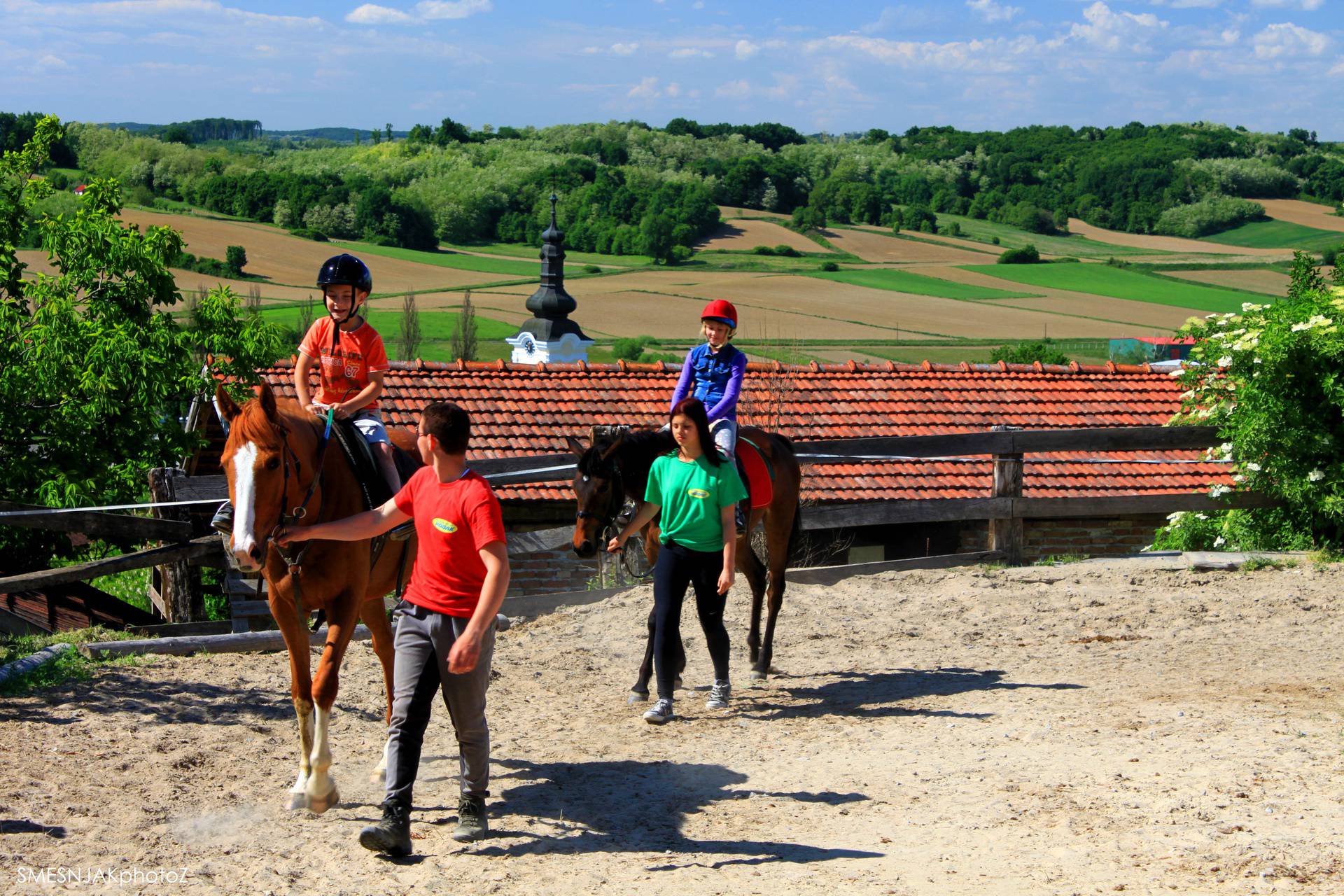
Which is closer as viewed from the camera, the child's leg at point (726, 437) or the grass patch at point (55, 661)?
the grass patch at point (55, 661)

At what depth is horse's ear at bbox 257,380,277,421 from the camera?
16.7 ft

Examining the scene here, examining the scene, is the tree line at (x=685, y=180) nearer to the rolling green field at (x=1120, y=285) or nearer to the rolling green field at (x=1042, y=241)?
the rolling green field at (x=1042, y=241)

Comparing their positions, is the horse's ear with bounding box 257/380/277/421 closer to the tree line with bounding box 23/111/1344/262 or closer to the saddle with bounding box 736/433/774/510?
the saddle with bounding box 736/433/774/510

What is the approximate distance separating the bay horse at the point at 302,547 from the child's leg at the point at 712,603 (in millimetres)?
1831

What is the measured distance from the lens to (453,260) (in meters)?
85.7

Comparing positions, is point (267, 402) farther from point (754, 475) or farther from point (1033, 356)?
point (1033, 356)

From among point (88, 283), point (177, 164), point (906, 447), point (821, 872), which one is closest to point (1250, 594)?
point (906, 447)

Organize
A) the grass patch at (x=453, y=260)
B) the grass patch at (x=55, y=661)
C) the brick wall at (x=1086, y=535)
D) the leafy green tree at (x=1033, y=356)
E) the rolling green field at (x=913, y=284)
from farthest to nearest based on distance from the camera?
the grass patch at (x=453, y=260) < the rolling green field at (x=913, y=284) < the leafy green tree at (x=1033, y=356) < the brick wall at (x=1086, y=535) < the grass patch at (x=55, y=661)

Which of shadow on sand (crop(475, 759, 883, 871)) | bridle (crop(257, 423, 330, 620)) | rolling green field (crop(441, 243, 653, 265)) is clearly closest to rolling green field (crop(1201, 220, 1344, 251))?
rolling green field (crop(441, 243, 653, 265))

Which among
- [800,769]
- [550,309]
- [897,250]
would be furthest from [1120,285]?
[800,769]

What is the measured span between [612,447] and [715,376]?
0.94 metres

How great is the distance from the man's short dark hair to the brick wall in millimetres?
14207

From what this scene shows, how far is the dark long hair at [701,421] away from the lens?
663 centimetres

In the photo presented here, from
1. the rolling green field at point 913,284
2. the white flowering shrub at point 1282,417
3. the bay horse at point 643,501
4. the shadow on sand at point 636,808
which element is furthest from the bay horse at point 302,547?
the rolling green field at point 913,284
